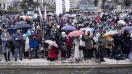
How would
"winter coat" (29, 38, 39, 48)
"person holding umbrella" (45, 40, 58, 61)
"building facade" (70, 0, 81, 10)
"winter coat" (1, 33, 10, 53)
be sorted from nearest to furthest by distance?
1. "winter coat" (1, 33, 10, 53)
2. "person holding umbrella" (45, 40, 58, 61)
3. "winter coat" (29, 38, 39, 48)
4. "building facade" (70, 0, 81, 10)

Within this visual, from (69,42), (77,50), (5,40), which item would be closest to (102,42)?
(77,50)

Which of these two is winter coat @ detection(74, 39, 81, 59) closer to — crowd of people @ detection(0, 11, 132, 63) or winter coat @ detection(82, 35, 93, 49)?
crowd of people @ detection(0, 11, 132, 63)

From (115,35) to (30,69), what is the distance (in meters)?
5.03

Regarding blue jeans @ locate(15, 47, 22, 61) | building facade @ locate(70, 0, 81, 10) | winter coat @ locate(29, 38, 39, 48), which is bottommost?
building facade @ locate(70, 0, 81, 10)

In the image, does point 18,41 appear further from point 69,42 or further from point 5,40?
point 69,42

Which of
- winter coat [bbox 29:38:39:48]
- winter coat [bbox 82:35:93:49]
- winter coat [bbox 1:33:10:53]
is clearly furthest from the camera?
winter coat [bbox 29:38:39:48]

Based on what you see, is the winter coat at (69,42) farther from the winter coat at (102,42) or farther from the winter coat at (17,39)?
the winter coat at (17,39)

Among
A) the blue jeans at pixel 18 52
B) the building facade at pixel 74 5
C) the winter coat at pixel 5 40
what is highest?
the winter coat at pixel 5 40

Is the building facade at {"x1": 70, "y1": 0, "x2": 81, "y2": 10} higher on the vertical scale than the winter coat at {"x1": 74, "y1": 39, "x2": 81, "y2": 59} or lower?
lower

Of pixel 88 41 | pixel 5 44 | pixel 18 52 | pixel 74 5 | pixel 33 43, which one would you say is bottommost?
pixel 74 5

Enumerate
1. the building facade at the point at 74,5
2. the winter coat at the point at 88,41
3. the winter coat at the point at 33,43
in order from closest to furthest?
the winter coat at the point at 88,41
the winter coat at the point at 33,43
the building facade at the point at 74,5

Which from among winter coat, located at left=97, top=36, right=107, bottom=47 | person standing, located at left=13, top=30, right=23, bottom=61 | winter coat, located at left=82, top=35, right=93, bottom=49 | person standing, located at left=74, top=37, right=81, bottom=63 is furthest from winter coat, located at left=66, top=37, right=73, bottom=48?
person standing, located at left=13, top=30, right=23, bottom=61

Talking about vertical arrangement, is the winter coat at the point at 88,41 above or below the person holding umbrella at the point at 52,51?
above

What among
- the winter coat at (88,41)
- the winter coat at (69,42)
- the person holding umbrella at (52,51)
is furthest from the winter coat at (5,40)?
the winter coat at (88,41)
